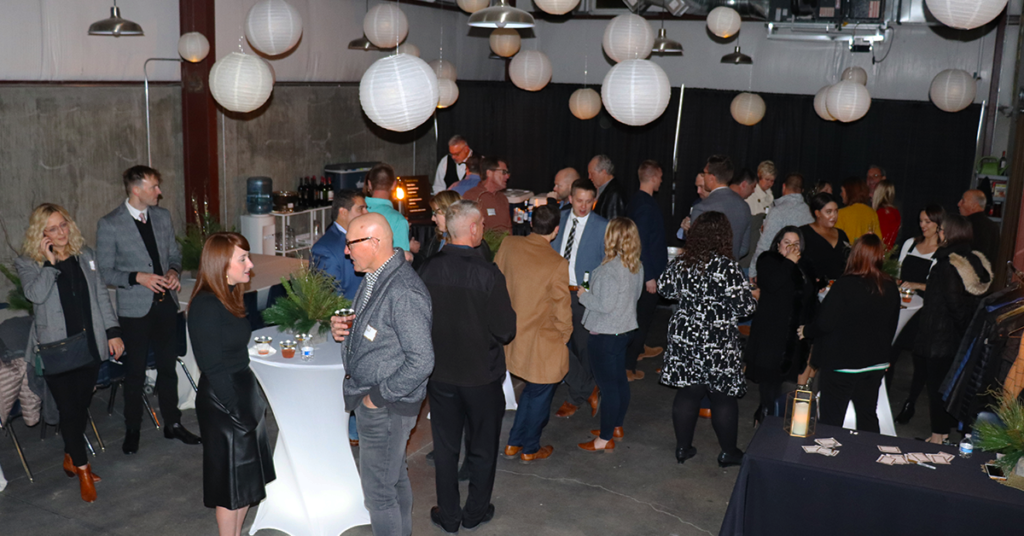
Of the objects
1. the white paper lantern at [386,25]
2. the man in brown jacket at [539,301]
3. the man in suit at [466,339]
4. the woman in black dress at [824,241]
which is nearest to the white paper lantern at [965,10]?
the woman in black dress at [824,241]

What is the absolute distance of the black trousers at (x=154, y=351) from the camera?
15.4 feet

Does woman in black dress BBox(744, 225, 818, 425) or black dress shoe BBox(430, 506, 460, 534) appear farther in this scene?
woman in black dress BBox(744, 225, 818, 425)

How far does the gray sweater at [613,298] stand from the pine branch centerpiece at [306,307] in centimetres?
145

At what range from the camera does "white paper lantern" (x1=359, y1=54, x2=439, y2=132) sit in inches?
155

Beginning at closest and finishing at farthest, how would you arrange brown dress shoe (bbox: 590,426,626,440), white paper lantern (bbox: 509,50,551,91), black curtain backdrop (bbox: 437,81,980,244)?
brown dress shoe (bbox: 590,426,626,440) → white paper lantern (bbox: 509,50,551,91) → black curtain backdrop (bbox: 437,81,980,244)

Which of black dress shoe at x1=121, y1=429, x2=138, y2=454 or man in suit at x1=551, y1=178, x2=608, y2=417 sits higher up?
man in suit at x1=551, y1=178, x2=608, y2=417

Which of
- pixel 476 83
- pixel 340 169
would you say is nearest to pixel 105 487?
pixel 340 169

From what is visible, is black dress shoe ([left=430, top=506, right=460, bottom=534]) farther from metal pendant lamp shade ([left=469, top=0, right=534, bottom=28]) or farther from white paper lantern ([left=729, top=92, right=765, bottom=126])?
white paper lantern ([left=729, top=92, right=765, bottom=126])

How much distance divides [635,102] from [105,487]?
12.1ft

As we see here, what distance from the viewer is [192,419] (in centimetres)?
528

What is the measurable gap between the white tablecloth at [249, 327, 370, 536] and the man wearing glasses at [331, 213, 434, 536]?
41 centimetres

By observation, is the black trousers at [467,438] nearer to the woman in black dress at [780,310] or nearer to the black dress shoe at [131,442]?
the woman in black dress at [780,310]

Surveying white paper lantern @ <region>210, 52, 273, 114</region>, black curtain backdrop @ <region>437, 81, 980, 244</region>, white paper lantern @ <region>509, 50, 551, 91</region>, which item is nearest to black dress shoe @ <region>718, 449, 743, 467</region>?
white paper lantern @ <region>210, 52, 273, 114</region>

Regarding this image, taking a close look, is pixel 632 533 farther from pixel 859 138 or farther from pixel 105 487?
→ pixel 859 138
